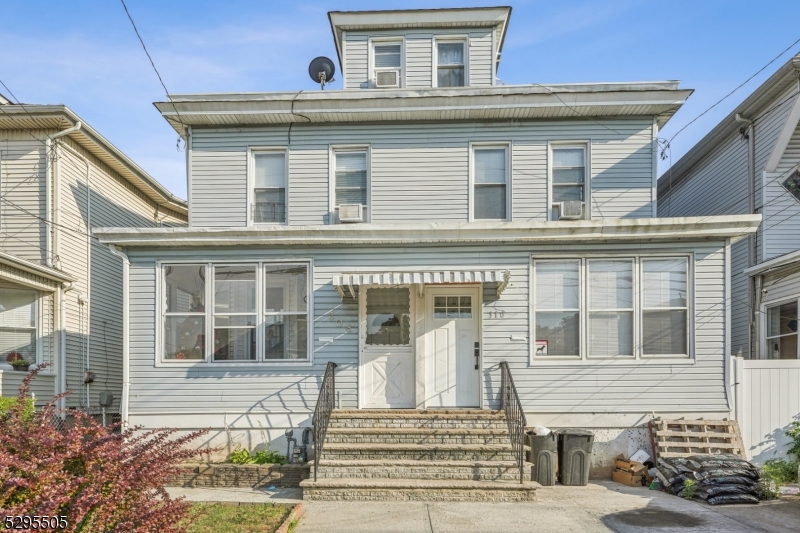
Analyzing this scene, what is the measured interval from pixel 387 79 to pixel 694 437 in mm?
8744

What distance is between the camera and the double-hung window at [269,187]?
11.3 m

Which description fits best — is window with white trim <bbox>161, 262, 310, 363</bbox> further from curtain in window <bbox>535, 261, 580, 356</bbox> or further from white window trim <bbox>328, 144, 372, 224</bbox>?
curtain in window <bbox>535, 261, 580, 356</bbox>

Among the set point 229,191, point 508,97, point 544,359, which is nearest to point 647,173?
point 508,97

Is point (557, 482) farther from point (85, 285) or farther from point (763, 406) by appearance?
point (85, 285)

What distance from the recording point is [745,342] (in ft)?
41.4

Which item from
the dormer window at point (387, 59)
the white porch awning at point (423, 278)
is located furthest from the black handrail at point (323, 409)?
the dormer window at point (387, 59)

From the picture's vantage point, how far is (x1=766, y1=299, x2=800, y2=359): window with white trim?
37.2 feet

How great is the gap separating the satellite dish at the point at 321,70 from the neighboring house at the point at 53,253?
5058mm

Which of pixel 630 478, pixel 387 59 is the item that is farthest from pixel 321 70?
pixel 630 478

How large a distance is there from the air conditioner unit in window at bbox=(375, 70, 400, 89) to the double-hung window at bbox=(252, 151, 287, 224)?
2.61 m

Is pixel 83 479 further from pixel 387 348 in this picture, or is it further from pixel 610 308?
pixel 610 308

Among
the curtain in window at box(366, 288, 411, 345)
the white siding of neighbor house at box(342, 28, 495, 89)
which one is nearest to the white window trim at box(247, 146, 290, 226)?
the white siding of neighbor house at box(342, 28, 495, 89)

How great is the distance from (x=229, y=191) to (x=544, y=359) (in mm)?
6592

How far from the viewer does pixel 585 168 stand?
11133 mm
